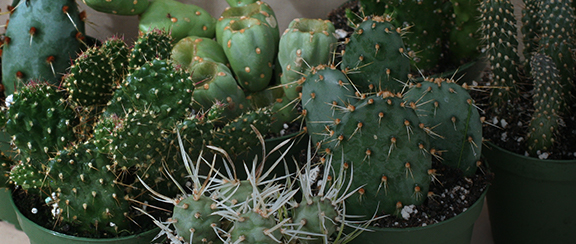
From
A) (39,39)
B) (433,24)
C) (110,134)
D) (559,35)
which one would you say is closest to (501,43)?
(559,35)

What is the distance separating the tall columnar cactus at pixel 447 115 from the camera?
953mm

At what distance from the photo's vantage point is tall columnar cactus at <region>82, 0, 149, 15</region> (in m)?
1.29

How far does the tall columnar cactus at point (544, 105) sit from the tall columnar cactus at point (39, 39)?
3.46ft

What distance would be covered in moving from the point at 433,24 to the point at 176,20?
698mm

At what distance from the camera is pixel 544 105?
1.11 meters

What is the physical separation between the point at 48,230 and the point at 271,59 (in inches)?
25.4

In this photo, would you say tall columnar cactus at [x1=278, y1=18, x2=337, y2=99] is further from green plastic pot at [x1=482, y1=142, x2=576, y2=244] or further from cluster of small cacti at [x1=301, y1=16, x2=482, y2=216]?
green plastic pot at [x1=482, y1=142, x2=576, y2=244]

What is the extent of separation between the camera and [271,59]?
132 centimetres

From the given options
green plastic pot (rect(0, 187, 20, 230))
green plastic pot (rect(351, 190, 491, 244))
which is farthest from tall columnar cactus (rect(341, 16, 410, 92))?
green plastic pot (rect(0, 187, 20, 230))

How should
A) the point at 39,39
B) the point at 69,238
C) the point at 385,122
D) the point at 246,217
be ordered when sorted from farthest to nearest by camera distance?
the point at 39,39 < the point at 69,238 < the point at 385,122 < the point at 246,217

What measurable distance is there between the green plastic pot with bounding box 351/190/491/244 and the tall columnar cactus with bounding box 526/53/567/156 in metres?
0.29

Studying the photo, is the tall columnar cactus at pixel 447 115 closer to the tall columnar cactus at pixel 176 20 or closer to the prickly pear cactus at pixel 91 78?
the prickly pear cactus at pixel 91 78

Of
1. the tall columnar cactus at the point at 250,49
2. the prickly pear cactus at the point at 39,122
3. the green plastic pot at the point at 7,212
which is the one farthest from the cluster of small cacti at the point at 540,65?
the green plastic pot at the point at 7,212

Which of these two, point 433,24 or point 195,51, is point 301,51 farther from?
point 433,24
